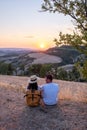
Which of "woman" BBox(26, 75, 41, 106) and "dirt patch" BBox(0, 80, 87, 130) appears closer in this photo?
"dirt patch" BBox(0, 80, 87, 130)

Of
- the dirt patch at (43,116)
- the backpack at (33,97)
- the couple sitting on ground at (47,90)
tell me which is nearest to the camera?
the dirt patch at (43,116)

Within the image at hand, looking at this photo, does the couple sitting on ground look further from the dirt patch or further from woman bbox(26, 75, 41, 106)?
the dirt patch

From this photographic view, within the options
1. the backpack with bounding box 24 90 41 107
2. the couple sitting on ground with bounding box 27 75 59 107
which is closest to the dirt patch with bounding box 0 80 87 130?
the backpack with bounding box 24 90 41 107

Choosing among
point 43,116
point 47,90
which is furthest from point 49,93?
point 43,116

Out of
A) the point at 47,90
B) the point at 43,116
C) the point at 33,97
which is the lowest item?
the point at 43,116

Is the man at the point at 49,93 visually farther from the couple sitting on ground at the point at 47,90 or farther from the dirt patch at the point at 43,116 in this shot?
the dirt patch at the point at 43,116

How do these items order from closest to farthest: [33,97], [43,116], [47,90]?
[43,116], [33,97], [47,90]

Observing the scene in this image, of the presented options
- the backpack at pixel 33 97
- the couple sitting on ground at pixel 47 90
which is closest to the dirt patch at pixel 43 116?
the backpack at pixel 33 97

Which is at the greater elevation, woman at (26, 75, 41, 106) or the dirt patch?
woman at (26, 75, 41, 106)

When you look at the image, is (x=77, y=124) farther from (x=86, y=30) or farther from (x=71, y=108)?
(x=86, y=30)

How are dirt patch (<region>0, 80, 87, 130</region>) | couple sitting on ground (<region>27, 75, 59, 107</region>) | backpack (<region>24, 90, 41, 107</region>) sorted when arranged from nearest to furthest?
dirt patch (<region>0, 80, 87, 130</region>) → backpack (<region>24, 90, 41, 107</region>) → couple sitting on ground (<region>27, 75, 59, 107</region>)

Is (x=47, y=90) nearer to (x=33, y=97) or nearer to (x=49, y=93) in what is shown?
(x=49, y=93)

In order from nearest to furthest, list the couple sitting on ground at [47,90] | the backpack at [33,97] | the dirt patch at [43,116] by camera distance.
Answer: the dirt patch at [43,116]
the backpack at [33,97]
the couple sitting on ground at [47,90]

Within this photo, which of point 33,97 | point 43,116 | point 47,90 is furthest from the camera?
point 47,90
